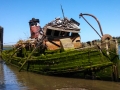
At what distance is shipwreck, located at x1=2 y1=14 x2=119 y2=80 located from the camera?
14.9 metres

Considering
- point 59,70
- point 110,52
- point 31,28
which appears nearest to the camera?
point 110,52

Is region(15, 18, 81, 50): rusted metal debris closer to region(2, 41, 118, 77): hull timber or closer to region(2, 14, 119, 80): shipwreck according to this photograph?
region(2, 14, 119, 80): shipwreck

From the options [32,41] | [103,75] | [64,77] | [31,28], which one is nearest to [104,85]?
[103,75]

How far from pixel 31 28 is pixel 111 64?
13557 mm

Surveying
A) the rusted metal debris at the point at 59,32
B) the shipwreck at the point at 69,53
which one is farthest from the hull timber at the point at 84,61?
the rusted metal debris at the point at 59,32

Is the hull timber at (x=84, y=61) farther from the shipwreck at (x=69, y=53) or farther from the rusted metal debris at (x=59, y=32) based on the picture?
the rusted metal debris at (x=59, y=32)

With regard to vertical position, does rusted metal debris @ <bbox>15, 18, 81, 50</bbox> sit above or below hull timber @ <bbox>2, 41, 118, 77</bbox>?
above

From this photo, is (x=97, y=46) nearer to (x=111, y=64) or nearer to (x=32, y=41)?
(x=111, y=64)

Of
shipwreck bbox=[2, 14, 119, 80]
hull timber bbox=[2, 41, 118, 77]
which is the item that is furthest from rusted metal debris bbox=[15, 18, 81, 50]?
hull timber bbox=[2, 41, 118, 77]

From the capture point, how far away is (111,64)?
14.6 metres

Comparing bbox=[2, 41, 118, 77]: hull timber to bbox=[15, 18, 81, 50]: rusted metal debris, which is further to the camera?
bbox=[15, 18, 81, 50]: rusted metal debris

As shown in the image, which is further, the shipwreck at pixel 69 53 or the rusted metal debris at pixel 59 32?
the rusted metal debris at pixel 59 32

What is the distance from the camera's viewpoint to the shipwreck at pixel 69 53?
48.7 feet

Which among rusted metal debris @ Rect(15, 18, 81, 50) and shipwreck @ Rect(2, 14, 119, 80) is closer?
shipwreck @ Rect(2, 14, 119, 80)
